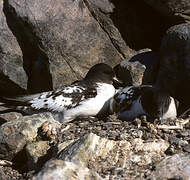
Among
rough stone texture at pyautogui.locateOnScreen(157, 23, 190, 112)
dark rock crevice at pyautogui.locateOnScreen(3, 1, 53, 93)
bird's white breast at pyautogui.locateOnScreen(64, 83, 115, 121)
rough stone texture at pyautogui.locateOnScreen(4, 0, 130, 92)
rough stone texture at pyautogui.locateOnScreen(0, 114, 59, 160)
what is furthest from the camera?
dark rock crevice at pyautogui.locateOnScreen(3, 1, 53, 93)

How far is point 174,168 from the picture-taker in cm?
767

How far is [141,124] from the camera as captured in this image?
31.6 ft

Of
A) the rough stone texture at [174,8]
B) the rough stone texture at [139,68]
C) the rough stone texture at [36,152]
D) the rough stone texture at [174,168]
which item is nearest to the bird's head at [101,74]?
the rough stone texture at [139,68]

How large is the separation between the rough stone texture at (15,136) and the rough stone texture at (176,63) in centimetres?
278

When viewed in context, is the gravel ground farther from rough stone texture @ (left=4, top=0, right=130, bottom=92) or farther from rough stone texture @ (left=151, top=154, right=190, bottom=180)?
rough stone texture @ (left=4, top=0, right=130, bottom=92)

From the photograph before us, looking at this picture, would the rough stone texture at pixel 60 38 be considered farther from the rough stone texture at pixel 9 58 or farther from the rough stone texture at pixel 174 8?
the rough stone texture at pixel 174 8

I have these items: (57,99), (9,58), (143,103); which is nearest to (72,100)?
(57,99)

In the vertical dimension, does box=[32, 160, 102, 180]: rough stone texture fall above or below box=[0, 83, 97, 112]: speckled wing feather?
below

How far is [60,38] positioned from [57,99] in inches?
53.7

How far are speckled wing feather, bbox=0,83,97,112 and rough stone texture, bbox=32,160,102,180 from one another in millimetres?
3368

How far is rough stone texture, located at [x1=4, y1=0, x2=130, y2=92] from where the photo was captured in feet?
36.3

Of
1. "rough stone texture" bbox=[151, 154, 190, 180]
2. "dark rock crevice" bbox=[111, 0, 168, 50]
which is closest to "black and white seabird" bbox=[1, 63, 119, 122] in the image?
"dark rock crevice" bbox=[111, 0, 168, 50]

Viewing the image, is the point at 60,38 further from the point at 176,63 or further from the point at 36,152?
the point at 36,152

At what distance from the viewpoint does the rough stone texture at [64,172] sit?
6.91 metres
